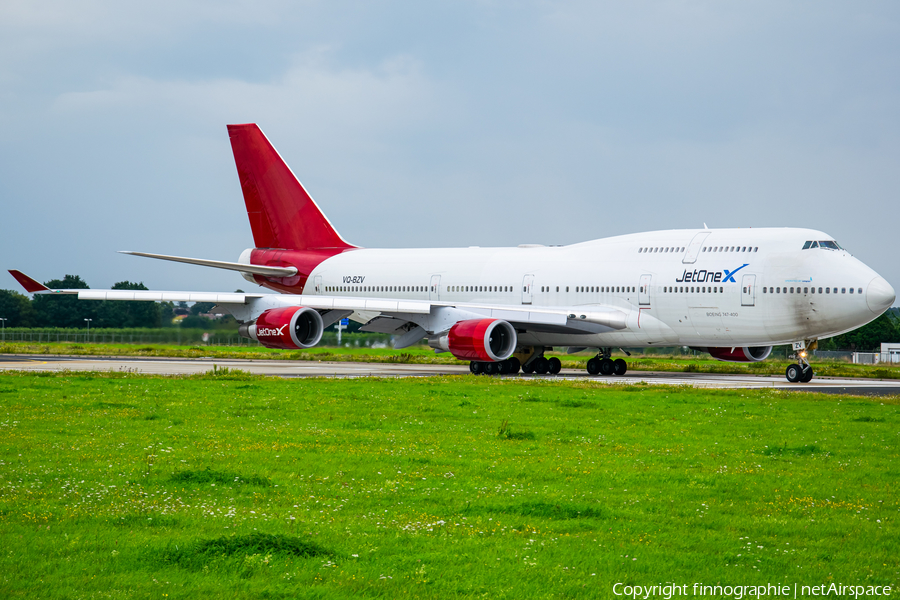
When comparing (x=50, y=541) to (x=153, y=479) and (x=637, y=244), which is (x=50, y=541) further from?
(x=637, y=244)

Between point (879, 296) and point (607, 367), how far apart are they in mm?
9624

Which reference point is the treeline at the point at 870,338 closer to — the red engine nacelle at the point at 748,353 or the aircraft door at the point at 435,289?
the red engine nacelle at the point at 748,353

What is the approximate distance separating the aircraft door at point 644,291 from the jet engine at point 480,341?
14.4 ft

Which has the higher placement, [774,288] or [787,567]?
[774,288]

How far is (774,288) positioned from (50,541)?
23.8 meters

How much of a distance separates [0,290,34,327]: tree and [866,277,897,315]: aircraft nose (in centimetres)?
5940

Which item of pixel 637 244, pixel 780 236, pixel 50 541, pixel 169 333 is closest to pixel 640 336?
pixel 637 244

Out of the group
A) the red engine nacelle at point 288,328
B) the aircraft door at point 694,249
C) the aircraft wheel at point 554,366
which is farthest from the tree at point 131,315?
the aircraft door at point 694,249

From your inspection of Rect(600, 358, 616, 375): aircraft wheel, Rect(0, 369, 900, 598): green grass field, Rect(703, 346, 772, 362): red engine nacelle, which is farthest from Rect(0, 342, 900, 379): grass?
Rect(0, 369, 900, 598): green grass field

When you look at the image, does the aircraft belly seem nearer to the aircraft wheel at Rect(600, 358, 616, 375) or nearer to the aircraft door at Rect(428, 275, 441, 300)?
the aircraft wheel at Rect(600, 358, 616, 375)

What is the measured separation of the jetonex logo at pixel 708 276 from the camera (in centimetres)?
2736

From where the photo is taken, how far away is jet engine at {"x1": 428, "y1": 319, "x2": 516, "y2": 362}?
2850cm

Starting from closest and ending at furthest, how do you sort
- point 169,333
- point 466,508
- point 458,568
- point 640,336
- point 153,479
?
point 458,568 < point 466,508 < point 153,479 < point 640,336 < point 169,333

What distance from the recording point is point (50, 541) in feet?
22.2
